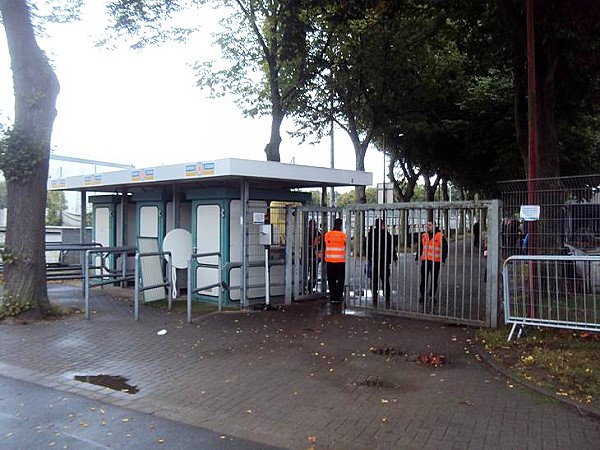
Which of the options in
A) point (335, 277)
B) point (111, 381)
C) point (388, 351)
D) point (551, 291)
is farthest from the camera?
point (335, 277)

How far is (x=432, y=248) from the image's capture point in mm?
9672

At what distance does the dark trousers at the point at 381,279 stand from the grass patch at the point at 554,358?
2342 millimetres

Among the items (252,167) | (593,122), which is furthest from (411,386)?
(593,122)

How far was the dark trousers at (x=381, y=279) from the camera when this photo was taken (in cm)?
1018

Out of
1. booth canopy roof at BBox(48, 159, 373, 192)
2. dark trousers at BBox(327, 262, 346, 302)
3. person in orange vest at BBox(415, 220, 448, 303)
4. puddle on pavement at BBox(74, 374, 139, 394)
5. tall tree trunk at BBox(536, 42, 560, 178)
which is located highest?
tall tree trunk at BBox(536, 42, 560, 178)

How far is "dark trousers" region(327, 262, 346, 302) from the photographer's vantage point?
11281 millimetres

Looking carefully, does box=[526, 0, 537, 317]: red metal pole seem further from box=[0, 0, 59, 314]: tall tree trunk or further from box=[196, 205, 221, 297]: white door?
box=[0, 0, 59, 314]: tall tree trunk

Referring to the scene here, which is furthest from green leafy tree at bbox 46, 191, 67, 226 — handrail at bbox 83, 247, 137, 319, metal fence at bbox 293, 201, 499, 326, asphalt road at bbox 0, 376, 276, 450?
asphalt road at bbox 0, 376, 276, 450

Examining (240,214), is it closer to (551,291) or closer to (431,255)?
(431,255)

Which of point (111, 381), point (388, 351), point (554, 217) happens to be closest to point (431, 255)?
point (554, 217)

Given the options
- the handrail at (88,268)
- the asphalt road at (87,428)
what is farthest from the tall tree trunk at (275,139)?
the asphalt road at (87,428)

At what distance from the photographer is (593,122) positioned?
21781mm

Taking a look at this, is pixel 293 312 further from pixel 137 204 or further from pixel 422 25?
pixel 422 25

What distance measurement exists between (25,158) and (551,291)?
28.1 feet
